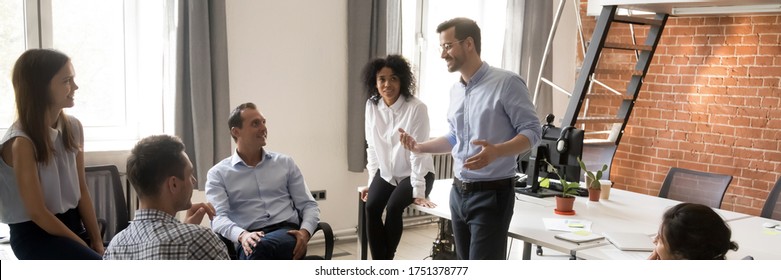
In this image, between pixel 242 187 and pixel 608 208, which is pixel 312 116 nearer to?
pixel 242 187

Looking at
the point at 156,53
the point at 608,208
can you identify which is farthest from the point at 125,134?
the point at 608,208

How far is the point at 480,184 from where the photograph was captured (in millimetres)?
2357

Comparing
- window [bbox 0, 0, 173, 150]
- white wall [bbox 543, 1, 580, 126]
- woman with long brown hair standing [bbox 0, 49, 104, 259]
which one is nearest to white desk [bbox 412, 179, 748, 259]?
woman with long brown hair standing [bbox 0, 49, 104, 259]

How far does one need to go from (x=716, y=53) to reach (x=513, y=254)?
2576 mm

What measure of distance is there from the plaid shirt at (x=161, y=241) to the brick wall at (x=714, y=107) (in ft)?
13.6

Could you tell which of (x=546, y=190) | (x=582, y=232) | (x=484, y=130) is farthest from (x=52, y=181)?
(x=546, y=190)

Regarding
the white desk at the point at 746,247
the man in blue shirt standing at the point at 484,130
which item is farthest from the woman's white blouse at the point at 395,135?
the white desk at the point at 746,247

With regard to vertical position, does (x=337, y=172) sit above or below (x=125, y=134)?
below

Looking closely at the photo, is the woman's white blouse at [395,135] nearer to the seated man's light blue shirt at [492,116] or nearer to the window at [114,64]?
the seated man's light blue shirt at [492,116]

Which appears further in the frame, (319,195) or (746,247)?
(319,195)

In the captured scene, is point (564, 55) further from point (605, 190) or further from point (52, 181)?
point (52, 181)

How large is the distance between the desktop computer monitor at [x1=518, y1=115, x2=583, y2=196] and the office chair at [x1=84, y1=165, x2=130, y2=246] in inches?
70.0

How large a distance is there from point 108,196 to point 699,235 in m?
2.29

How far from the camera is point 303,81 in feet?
13.8
